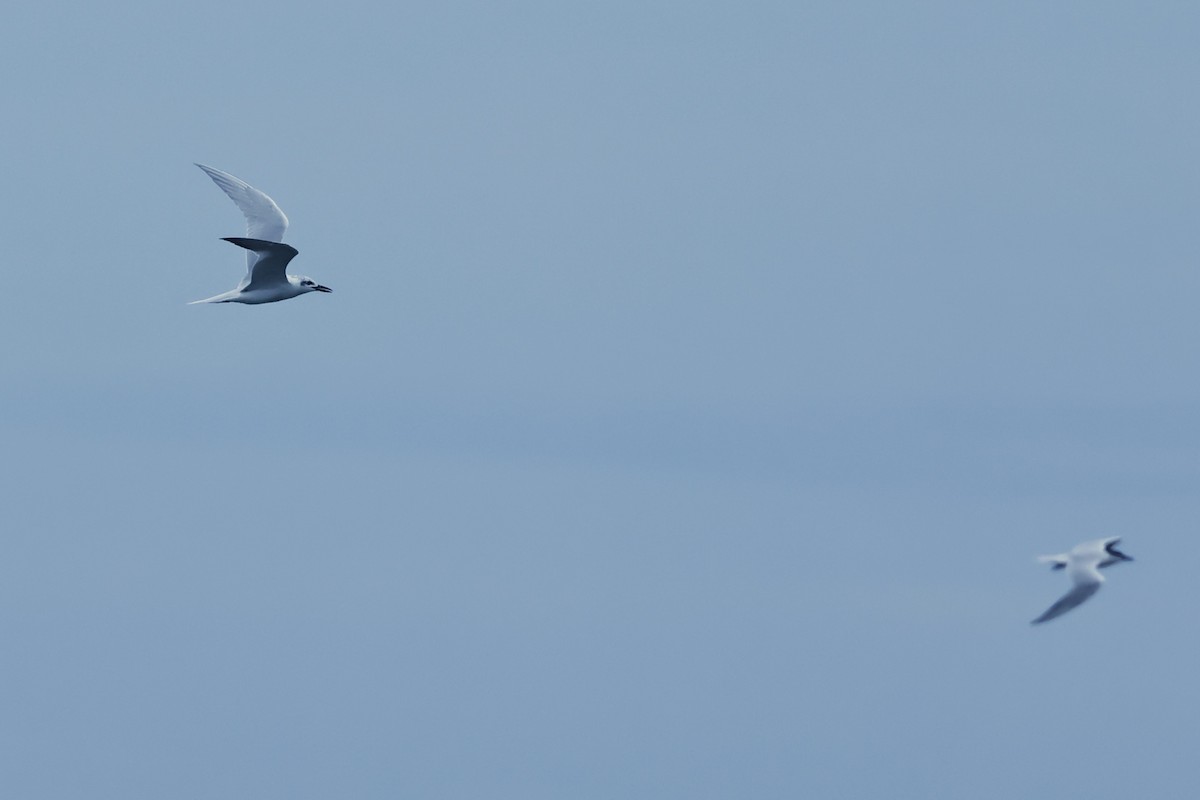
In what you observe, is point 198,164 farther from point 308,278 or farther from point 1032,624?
point 1032,624

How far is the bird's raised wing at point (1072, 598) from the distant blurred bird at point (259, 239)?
24735 millimetres

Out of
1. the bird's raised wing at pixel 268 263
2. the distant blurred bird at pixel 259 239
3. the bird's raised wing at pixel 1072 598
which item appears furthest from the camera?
the distant blurred bird at pixel 259 239

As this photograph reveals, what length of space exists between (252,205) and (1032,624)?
1098 inches

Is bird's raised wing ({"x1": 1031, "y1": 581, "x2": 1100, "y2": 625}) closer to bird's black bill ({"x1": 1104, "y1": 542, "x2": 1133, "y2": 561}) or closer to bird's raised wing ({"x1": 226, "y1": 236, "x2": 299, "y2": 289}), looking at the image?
bird's black bill ({"x1": 1104, "y1": 542, "x2": 1133, "y2": 561})

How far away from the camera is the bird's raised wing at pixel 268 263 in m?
52.8

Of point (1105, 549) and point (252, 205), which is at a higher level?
point (252, 205)

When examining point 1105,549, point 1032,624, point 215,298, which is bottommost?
point 1032,624

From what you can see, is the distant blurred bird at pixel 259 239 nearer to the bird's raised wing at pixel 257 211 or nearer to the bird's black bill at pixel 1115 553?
the bird's raised wing at pixel 257 211

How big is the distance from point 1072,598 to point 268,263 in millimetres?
25561

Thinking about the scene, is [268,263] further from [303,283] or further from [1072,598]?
[1072,598]

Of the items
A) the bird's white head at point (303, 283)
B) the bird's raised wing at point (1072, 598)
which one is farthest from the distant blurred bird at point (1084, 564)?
the bird's white head at point (303, 283)

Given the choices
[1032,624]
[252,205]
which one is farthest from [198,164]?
[1032,624]

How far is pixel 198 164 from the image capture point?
54125 millimetres

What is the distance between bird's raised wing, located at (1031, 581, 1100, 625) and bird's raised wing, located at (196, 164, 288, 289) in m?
25.9
